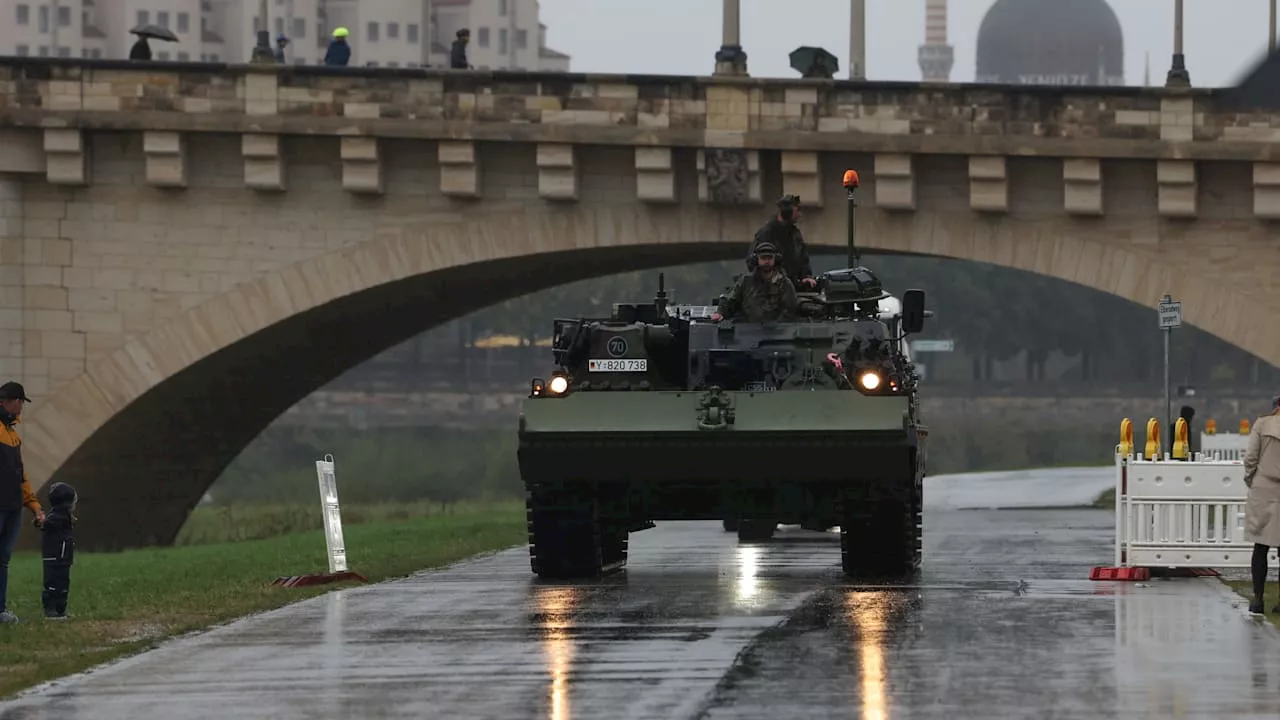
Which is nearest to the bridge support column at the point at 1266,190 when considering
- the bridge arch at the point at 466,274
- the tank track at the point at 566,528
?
the bridge arch at the point at 466,274

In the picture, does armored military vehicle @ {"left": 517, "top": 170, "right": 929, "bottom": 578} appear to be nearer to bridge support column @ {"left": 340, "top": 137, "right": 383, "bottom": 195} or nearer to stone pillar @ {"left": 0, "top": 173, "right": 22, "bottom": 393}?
bridge support column @ {"left": 340, "top": 137, "right": 383, "bottom": 195}

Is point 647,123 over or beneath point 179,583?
over

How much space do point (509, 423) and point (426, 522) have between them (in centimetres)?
5556

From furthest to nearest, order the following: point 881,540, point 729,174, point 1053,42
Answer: point 1053,42
point 729,174
point 881,540

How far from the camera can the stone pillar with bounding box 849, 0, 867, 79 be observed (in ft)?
103

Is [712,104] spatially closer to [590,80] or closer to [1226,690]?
[590,80]

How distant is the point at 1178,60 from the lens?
29.9 metres

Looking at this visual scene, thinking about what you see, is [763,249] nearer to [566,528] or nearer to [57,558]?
[566,528]

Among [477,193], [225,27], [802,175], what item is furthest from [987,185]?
[225,27]

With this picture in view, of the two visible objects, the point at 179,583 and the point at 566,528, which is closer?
the point at 566,528

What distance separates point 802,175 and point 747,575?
1009cm

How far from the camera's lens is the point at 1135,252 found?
2841cm

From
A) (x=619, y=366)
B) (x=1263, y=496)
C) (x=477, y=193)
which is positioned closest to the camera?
(x=1263, y=496)

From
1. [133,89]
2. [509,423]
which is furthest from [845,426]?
[509,423]
